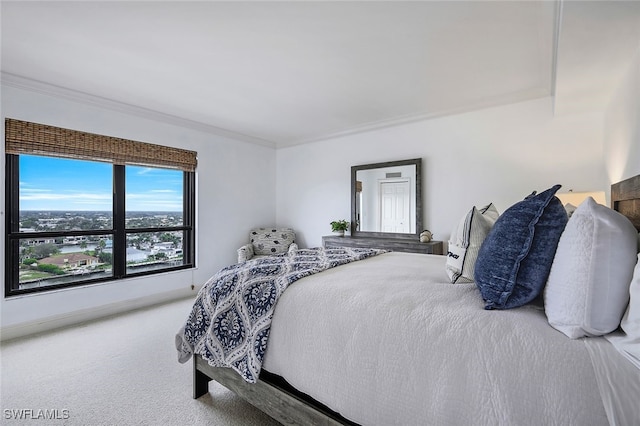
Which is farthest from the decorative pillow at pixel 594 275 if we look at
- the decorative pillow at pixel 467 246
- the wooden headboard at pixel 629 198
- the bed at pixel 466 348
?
the wooden headboard at pixel 629 198

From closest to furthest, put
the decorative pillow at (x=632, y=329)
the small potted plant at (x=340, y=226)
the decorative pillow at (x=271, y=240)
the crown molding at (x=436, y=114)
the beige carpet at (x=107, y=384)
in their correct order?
1. the decorative pillow at (x=632, y=329)
2. the beige carpet at (x=107, y=384)
3. the crown molding at (x=436, y=114)
4. the small potted plant at (x=340, y=226)
5. the decorative pillow at (x=271, y=240)

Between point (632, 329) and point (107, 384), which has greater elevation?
point (632, 329)

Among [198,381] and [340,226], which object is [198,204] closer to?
[340,226]

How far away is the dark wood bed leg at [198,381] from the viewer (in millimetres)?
1925

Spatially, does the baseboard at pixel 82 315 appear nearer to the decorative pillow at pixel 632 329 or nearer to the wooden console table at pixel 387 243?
the wooden console table at pixel 387 243

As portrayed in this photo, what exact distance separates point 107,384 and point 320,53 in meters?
2.85

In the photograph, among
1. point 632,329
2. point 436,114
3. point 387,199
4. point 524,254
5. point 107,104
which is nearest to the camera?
point 632,329

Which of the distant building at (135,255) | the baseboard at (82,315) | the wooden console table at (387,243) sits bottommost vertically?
the baseboard at (82,315)

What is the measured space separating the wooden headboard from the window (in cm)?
440

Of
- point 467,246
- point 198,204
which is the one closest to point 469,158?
point 467,246

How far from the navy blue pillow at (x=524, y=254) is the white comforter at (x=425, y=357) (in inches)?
2.6

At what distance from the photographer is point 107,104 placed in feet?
11.2

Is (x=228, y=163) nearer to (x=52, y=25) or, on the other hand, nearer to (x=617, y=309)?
(x=52, y=25)

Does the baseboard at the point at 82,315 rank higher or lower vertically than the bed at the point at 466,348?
lower
